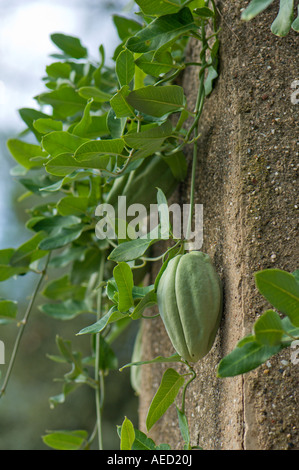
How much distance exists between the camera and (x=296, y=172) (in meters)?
0.39

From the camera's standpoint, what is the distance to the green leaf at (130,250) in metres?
0.42

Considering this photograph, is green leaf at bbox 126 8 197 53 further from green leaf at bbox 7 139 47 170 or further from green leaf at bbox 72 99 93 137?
green leaf at bbox 7 139 47 170

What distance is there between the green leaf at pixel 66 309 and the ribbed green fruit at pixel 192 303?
316mm

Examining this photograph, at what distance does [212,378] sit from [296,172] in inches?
6.8

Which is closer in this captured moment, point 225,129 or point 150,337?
point 225,129

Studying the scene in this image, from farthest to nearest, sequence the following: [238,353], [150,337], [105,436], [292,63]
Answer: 1. [105,436]
2. [150,337]
3. [292,63]
4. [238,353]

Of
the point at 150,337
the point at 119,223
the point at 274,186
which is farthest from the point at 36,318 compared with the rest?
the point at 274,186

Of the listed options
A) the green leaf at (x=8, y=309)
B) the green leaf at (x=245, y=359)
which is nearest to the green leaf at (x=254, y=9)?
the green leaf at (x=245, y=359)

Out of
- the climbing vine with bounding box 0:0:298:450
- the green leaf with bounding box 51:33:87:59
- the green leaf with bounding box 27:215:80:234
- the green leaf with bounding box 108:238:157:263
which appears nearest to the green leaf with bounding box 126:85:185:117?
the climbing vine with bounding box 0:0:298:450

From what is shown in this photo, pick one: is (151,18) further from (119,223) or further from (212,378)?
(212,378)

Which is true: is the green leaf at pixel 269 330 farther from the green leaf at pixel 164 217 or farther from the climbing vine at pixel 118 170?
the green leaf at pixel 164 217

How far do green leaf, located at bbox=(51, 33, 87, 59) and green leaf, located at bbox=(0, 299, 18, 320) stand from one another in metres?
0.32

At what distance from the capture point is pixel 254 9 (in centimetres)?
36

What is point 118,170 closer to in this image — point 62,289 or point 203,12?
point 203,12
